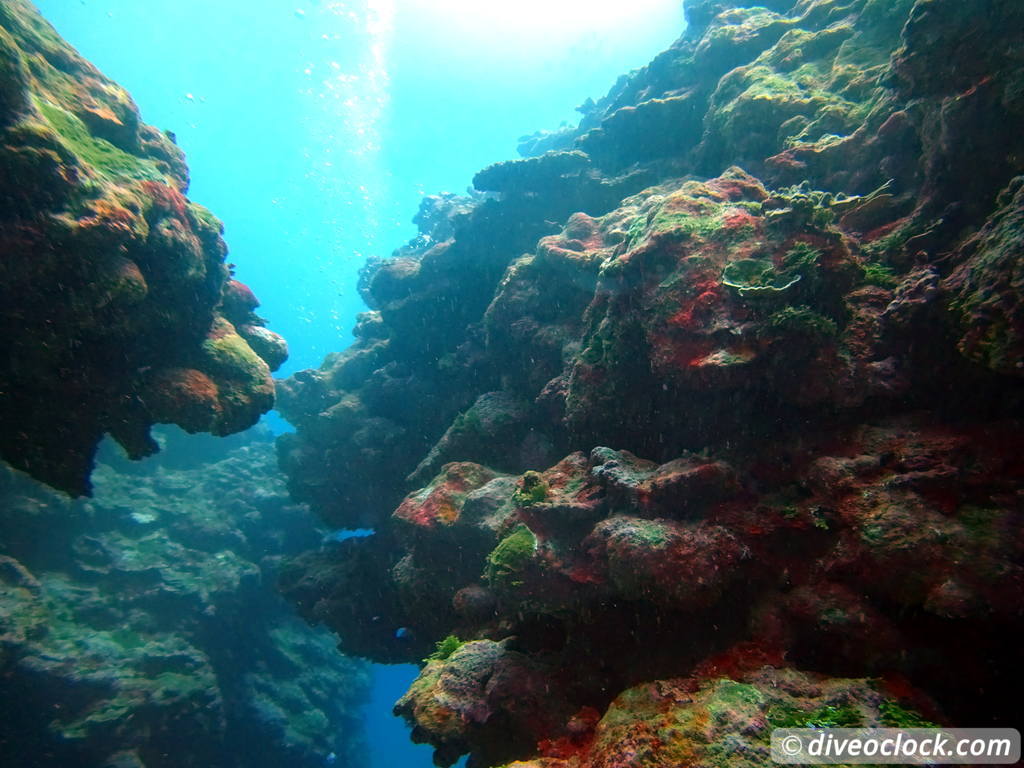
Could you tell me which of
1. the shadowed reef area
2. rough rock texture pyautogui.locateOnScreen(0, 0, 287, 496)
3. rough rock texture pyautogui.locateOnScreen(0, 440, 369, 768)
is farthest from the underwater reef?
rough rock texture pyautogui.locateOnScreen(0, 440, 369, 768)

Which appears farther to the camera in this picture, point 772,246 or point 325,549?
point 325,549

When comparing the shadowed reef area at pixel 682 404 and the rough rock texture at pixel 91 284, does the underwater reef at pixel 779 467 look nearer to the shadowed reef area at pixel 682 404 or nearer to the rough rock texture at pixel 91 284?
the shadowed reef area at pixel 682 404

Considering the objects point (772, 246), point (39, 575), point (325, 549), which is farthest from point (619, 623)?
point (39, 575)

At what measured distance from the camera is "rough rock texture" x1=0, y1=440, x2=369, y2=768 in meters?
14.1

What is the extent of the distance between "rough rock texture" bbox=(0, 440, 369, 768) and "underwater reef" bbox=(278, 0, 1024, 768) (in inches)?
451

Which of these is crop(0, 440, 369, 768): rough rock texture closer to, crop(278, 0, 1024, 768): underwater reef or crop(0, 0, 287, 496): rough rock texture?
crop(0, 0, 287, 496): rough rock texture

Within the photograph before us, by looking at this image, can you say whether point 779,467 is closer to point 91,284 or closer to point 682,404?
point 682,404

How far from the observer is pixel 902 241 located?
262 inches

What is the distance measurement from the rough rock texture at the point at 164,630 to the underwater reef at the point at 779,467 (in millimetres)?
11464

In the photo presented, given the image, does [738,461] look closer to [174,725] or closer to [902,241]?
[902,241]

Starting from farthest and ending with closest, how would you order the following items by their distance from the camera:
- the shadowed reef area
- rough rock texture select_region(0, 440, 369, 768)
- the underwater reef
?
rough rock texture select_region(0, 440, 369, 768) → the shadowed reef area → the underwater reef

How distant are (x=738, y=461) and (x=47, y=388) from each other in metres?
11.9

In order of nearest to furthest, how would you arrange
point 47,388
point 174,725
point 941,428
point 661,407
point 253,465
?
point 941,428
point 661,407
point 47,388
point 174,725
point 253,465

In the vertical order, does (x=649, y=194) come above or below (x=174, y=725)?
above
